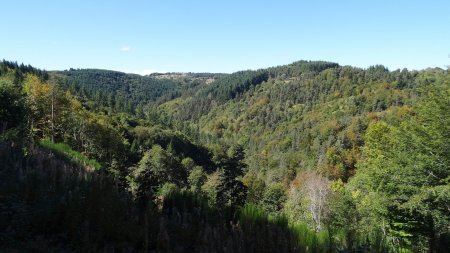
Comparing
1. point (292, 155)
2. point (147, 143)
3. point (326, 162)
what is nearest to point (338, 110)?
point (292, 155)

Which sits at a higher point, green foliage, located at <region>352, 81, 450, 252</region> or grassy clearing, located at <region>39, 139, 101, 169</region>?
grassy clearing, located at <region>39, 139, 101, 169</region>

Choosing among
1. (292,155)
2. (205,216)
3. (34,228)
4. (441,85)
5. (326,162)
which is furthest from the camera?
(292,155)

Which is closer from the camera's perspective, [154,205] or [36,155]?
[154,205]

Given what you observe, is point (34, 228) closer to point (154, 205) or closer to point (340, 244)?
point (154, 205)

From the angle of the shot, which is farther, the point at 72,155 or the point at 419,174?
the point at 419,174

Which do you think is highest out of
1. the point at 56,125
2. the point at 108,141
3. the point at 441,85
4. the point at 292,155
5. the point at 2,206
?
the point at 441,85

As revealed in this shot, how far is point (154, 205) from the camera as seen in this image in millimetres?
3891

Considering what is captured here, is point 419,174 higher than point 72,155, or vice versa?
point 72,155

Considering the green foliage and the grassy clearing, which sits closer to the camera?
the grassy clearing

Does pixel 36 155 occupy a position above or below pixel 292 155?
above

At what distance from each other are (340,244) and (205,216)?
1303 mm

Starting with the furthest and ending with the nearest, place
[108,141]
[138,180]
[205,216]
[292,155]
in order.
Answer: [292,155] < [108,141] < [138,180] < [205,216]

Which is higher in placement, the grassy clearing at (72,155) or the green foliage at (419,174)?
the grassy clearing at (72,155)

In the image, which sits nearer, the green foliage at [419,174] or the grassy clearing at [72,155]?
the grassy clearing at [72,155]
